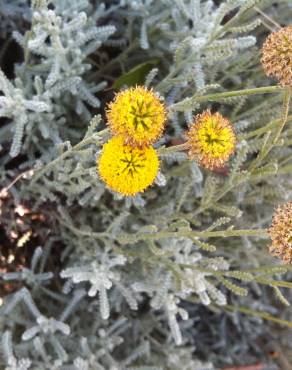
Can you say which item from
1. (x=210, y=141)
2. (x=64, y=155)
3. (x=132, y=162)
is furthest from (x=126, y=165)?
(x=64, y=155)

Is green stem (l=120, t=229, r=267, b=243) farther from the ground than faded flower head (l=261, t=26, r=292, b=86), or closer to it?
closer to it

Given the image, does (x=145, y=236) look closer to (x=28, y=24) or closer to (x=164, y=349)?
(x=164, y=349)

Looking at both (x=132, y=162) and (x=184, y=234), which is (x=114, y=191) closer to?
(x=184, y=234)

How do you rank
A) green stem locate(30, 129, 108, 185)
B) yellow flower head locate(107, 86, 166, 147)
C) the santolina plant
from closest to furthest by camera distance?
yellow flower head locate(107, 86, 166, 147), green stem locate(30, 129, 108, 185), the santolina plant

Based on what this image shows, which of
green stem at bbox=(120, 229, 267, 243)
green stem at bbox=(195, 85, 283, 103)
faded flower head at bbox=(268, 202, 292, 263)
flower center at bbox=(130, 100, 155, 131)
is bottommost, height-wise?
faded flower head at bbox=(268, 202, 292, 263)

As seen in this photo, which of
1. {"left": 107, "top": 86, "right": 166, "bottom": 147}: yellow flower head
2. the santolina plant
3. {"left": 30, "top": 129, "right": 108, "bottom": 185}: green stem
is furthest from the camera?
Answer: the santolina plant

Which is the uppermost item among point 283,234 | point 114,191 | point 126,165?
point 114,191

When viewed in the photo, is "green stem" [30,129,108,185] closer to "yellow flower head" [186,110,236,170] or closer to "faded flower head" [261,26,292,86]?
"yellow flower head" [186,110,236,170]

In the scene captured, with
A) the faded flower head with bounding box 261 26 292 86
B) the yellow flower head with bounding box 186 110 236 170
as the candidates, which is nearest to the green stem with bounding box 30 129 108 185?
the yellow flower head with bounding box 186 110 236 170
